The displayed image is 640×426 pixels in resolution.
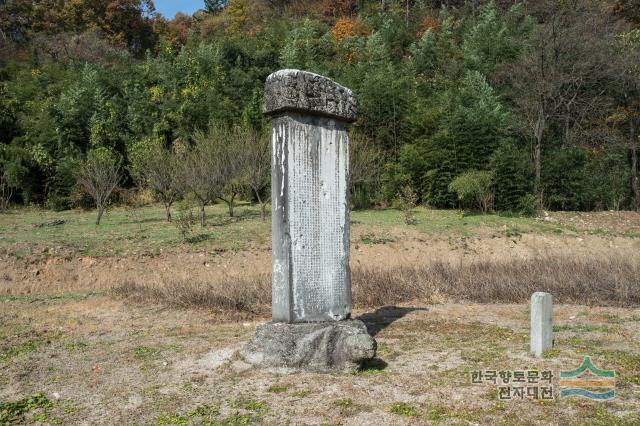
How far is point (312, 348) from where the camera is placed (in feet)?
17.3

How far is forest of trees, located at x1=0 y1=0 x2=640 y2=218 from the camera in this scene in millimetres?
22656

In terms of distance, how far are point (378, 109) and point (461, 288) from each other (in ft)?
62.2

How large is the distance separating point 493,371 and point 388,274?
4899 mm

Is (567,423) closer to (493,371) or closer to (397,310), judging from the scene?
(493,371)

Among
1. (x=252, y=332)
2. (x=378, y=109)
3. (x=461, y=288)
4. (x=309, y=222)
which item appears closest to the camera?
(x=309, y=222)

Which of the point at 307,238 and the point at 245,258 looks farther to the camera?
the point at 245,258

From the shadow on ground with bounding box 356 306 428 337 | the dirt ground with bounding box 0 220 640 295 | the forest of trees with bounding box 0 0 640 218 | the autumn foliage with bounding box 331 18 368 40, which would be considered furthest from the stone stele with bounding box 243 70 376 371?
the autumn foliage with bounding box 331 18 368 40

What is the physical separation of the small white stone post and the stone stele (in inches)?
70.2

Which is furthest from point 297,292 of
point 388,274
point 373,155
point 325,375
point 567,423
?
point 373,155

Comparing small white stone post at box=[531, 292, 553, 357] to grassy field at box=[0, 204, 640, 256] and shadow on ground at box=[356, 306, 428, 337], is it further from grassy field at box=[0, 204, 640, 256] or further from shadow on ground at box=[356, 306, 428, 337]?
grassy field at box=[0, 204, 640, 256]

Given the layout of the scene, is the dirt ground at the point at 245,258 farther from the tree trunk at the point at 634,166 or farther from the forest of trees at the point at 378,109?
the tree trunk at the point at 634,166

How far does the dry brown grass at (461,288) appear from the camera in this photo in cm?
861

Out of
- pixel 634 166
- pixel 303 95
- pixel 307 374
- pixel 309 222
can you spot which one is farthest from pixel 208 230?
pixel 634 166

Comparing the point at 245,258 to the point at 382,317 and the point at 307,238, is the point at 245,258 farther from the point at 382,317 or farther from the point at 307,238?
the point at 307,238
